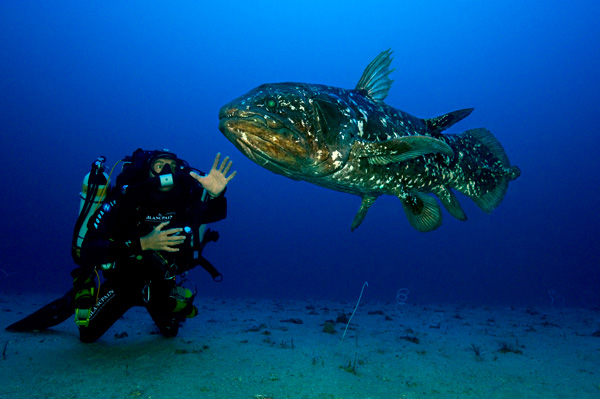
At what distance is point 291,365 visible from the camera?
3.92 metres

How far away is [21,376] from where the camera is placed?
11.3 ft

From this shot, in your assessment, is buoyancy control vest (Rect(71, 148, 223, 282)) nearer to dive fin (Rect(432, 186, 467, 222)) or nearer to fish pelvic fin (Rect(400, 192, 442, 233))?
fish pelvic fin (Rect(400, 192, 442, 233))

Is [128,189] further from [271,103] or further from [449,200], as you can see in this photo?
[449,200]

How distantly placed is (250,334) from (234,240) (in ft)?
355

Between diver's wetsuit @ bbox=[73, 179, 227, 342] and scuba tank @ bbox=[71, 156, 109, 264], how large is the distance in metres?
0.19

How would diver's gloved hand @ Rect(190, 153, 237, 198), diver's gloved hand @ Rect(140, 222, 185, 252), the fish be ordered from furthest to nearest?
diver's gloved hand @ Rect(190, 153, 237, 198) → diver's gloved hand @ Rect(140, 222, 185, 252) → the fish

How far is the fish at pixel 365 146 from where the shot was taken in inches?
123

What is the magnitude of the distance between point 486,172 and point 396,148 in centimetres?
269

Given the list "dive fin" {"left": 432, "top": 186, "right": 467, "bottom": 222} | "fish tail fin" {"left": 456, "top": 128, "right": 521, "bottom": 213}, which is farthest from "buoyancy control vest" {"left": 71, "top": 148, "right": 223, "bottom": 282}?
"fish tail fin" {"left": 456, "top": 128, "right": 521, "bottom": 213}

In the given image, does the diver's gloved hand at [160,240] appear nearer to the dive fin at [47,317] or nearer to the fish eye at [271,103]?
the fish eye at [271,103]

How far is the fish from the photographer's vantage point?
123 inches

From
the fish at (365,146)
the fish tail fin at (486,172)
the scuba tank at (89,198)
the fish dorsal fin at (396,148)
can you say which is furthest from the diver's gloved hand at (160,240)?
the fish tail fin at (486,172)

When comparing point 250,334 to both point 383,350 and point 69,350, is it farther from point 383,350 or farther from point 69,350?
point 69,350

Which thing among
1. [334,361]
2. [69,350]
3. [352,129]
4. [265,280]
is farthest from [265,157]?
[265,280]
